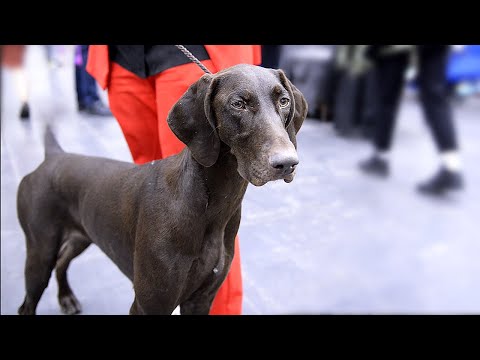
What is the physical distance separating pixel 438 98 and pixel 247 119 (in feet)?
2.06

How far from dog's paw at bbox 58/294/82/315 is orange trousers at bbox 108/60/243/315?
99 centimetres

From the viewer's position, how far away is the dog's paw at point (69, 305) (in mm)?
2811

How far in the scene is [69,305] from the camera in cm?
283

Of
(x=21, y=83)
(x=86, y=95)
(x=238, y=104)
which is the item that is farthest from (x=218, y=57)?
(x=86, y=95)

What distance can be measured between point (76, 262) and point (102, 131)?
3.09 metres

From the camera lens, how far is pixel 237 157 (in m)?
1.54

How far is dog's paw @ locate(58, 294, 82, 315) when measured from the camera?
2811 millimetres

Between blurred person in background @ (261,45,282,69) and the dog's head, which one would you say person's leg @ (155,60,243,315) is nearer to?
blurred person in background @ (261,45,282,69)

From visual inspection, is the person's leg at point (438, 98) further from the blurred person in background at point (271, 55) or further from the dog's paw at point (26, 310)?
the dog's paw at point (26, 310)

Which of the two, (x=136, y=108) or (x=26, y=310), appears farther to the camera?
(x=26, y=310)

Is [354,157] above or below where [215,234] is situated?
above

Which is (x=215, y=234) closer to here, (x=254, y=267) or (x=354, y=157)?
(x=354, y=157)

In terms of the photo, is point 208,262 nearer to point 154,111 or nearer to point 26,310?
point 154,111

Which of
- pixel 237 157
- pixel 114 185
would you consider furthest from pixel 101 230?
pixel 237 157
